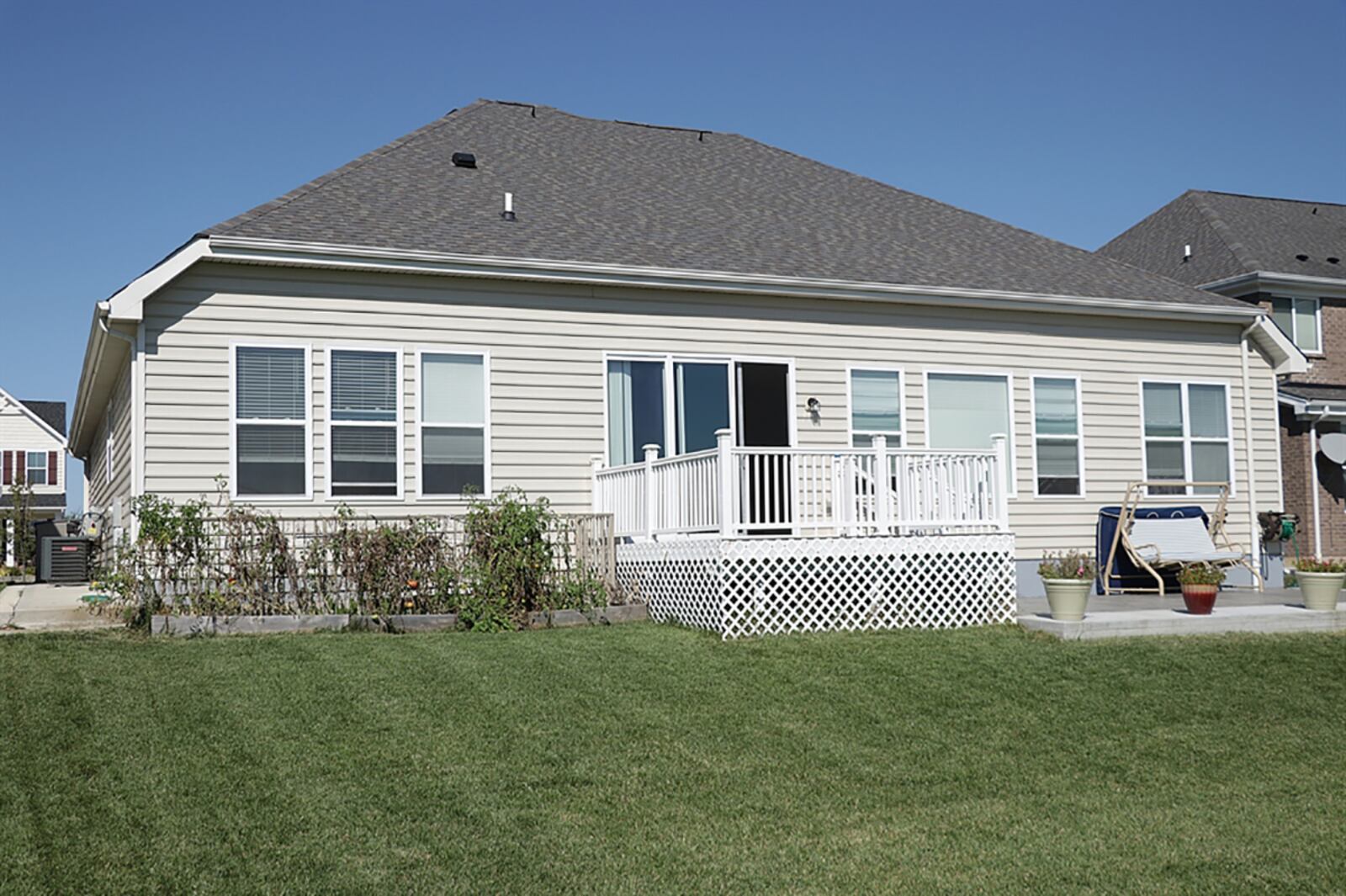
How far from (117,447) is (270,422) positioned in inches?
177

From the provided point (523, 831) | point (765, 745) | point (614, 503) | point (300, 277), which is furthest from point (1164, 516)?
point (523, 831)

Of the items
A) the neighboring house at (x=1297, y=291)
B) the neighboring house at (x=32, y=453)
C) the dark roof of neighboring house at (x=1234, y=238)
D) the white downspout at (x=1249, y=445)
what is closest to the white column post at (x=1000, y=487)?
the white downspout at (x=1249, y=445)

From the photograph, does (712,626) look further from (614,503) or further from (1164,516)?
(1164,516)

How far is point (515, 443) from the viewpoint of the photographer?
12562 millimetres

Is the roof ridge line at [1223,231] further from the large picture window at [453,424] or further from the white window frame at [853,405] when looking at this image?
the large picture window at [453,424]

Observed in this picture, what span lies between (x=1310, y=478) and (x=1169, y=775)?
647 inches

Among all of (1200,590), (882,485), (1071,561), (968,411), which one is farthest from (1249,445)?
(882,485)

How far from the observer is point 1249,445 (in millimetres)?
15922

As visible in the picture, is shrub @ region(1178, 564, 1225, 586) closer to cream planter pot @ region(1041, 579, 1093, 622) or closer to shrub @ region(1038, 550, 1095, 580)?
cream planter pot @ region(1041, 579, 1093, 622)

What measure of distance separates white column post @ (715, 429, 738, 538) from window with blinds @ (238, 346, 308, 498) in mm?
4201

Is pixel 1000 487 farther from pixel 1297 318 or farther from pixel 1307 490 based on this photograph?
pixel 1297 318

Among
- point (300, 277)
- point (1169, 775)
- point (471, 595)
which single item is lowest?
point (1169, 775)

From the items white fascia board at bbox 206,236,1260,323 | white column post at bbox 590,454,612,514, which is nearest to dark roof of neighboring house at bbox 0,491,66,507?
white fascia board at bbox 206,236,1260,323

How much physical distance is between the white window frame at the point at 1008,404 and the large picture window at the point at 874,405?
0.36 metres
